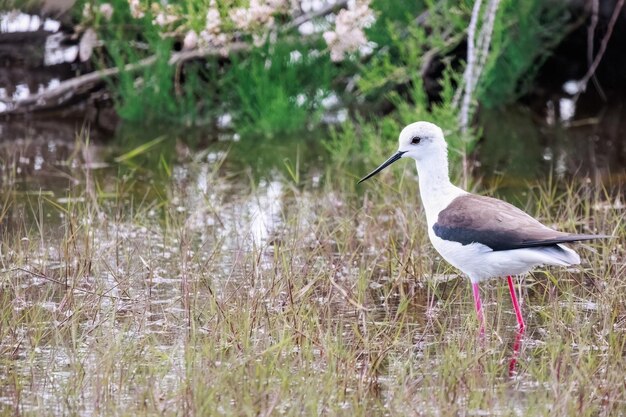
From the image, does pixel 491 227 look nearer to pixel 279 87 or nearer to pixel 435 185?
pixel 435 185

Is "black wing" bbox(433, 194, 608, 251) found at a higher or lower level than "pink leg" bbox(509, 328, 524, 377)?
higher

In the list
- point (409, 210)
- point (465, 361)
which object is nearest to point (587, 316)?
point (465, 361)

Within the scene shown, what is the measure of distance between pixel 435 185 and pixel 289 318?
111 centimetres

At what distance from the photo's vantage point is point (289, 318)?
5.23 meters

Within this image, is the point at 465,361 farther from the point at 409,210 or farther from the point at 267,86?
the point at 267,86

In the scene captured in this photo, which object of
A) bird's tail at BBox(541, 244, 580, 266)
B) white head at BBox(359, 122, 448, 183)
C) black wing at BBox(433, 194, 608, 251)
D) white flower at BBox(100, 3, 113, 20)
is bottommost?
bird's tail at BBox(541, 244, 580, 266)

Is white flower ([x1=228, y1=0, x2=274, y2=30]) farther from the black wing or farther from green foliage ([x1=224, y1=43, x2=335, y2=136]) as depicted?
the black wing

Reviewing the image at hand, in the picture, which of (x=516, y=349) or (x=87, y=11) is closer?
(x=516, y=349)

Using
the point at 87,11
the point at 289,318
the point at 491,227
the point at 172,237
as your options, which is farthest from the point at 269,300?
the point at 87,11

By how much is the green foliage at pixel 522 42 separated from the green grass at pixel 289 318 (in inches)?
109

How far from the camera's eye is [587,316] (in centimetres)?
555

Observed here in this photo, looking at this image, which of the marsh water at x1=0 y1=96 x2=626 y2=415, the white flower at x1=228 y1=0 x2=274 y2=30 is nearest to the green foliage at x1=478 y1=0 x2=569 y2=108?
the marsh water at x1=0 y1=96 x2=626 y2=415

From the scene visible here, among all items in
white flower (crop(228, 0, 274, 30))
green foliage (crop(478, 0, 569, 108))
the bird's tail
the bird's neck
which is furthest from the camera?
green foliage (crop(478, 0, 569, 108))

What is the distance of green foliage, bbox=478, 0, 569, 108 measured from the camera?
990 centimetres
